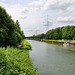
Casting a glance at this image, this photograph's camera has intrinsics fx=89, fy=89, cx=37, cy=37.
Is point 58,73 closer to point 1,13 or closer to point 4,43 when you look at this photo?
point 4,43

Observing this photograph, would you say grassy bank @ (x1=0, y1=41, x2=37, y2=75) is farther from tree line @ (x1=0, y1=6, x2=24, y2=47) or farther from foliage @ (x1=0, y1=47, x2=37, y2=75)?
tree line @ (x1=0, y1=6, x2=24, y2=47)

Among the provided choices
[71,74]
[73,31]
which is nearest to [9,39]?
[71,74]

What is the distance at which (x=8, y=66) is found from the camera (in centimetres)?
430

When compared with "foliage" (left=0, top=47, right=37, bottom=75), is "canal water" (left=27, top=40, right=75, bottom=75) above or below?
below

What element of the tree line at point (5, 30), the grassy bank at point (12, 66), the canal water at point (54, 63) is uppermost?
the tree line at point (5, 30)

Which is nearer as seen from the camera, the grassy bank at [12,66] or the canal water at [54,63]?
the grassy bank at [12,66]

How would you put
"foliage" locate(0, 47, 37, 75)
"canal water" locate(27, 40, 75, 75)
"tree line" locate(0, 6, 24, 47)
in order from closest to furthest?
"foliage" locate(0, 47, 37, 75) → "canal water" locate(27, 40, 75, 75) → "tree line" locate(0, 6, 24, 47)

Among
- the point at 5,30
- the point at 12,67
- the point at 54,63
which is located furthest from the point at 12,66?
the point at 5,30

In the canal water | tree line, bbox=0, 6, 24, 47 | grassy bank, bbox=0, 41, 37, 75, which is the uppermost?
tree line, bbox=0, 6, 24, 47

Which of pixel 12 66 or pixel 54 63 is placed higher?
pixel 12 66


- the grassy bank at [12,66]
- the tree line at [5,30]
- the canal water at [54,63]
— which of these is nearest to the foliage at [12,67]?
the grassy bank at [12,66]

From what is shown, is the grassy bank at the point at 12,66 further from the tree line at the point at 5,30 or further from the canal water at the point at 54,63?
the tree line at the point at 5,30

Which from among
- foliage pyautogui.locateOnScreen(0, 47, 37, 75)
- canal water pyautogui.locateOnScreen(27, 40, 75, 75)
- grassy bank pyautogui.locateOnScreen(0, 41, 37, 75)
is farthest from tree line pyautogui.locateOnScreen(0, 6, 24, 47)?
foliage pyautogui.locateOnScreen(0, 47, 37, 75)

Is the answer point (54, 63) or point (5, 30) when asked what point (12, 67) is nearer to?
point (54, 63)
